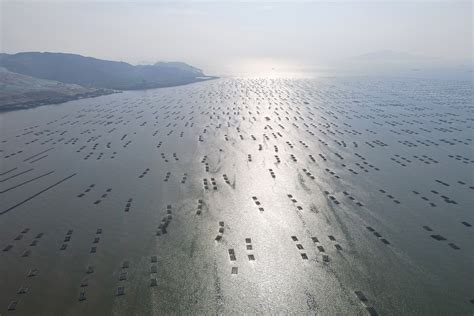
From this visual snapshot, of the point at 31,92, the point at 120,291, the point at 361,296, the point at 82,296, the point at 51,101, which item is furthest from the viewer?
the point at 31,92

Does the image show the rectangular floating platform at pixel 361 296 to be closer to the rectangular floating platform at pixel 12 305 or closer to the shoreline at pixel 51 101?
the rectangular floating platform at pixel 12 305

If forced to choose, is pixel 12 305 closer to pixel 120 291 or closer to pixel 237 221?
pixel 120 291

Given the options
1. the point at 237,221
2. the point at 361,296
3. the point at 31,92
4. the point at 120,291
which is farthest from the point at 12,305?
the point at 31,92

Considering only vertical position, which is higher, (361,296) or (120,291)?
(120,291)

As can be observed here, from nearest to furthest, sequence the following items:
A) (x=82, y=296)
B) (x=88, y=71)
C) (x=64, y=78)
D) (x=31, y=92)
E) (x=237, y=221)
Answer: (x=82, y=296) → (x=237, y=221) → (x=31, y=92) → (x=64, y=78) → (x=88, y=71)

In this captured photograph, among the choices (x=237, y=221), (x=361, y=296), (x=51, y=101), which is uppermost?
(x=51, y=101)

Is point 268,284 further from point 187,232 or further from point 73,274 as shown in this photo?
point 73,274

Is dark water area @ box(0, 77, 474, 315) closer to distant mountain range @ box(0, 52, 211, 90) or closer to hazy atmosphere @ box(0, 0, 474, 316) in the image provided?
hazy atmosphere @ box(0, 0, 474, 316)

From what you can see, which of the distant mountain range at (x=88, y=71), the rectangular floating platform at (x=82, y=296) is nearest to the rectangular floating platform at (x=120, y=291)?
the rectangular floating platform at (x=82, y=296)
